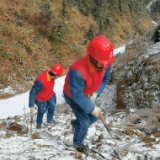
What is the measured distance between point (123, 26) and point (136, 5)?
813 cm

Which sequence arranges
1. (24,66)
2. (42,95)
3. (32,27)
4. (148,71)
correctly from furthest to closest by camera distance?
(32,27) < (24,66) < (148,71) < (42,95)

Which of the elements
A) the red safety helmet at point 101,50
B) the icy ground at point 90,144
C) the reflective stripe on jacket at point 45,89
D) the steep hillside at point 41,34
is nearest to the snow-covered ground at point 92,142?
the icy ground at point 90,144

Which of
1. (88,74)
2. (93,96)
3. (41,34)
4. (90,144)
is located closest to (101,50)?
(88,74)

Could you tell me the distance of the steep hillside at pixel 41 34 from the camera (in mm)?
9922

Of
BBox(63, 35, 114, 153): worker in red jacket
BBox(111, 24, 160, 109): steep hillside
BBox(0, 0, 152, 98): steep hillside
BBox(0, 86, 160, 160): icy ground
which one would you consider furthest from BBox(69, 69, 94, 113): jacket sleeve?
BBox(0, 0, 152, 98): steep hillside

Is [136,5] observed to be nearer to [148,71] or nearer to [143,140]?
[148,71]

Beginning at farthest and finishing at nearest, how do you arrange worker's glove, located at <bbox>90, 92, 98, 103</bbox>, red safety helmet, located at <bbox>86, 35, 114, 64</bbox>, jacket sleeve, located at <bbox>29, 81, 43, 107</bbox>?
1. jacket sleeve, located at <bbox>29, 81, 43, 107</bbox>
2. worker's glove, located at <bbox>90, 92, 98, 103</bbox>
3. red safety helmet, located at <bbox>86, 35, 114, 64</bbox>

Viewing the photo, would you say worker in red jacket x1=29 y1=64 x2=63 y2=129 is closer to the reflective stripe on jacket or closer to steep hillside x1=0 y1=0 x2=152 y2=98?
the reflective stripe on jacket

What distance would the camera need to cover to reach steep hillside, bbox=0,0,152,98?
32.6 ft

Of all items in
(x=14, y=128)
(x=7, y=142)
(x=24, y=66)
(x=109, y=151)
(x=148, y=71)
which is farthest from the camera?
(x=24, y=66)

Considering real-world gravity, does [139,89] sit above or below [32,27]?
below

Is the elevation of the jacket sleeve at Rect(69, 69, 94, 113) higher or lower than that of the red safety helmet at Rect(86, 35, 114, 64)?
lower

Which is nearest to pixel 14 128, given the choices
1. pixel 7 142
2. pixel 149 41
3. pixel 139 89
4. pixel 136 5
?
pixel 7 142

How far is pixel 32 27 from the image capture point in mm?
12828
